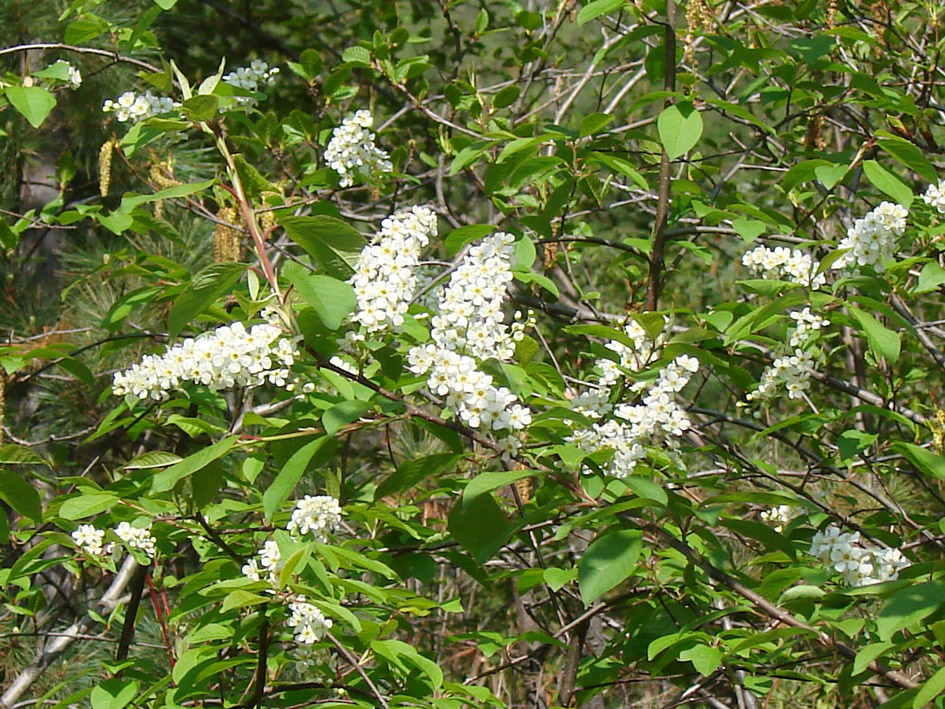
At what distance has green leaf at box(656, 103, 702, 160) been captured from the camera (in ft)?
5.41

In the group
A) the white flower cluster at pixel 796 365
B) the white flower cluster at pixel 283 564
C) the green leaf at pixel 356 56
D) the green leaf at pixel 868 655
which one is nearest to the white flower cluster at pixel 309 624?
the white flower cluster at pixel 283 564

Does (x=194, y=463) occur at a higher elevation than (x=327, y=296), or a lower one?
lower

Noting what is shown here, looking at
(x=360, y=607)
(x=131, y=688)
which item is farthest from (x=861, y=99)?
(x=131, y=688)

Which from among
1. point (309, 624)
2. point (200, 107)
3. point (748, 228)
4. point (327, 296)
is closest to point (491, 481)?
point (327, 296)

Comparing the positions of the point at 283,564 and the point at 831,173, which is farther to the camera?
the point at 831,173

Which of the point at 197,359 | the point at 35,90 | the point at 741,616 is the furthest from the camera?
the point at 741,616

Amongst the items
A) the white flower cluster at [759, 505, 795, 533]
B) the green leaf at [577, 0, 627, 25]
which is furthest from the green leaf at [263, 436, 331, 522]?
the white flower cluster at [759, 505, 795, 533]

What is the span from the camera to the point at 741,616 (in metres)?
2.23

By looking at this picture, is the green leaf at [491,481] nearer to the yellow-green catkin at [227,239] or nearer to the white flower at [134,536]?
the white flower at [134,536]

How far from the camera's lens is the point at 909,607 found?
1.12 meters

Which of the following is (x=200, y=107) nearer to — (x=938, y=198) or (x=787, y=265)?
(x=787, y=265)

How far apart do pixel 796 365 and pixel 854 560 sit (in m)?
0.56

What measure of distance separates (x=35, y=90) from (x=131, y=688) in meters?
1.25

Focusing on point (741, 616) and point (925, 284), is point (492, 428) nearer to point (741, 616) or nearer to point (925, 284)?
point (925, 284)
